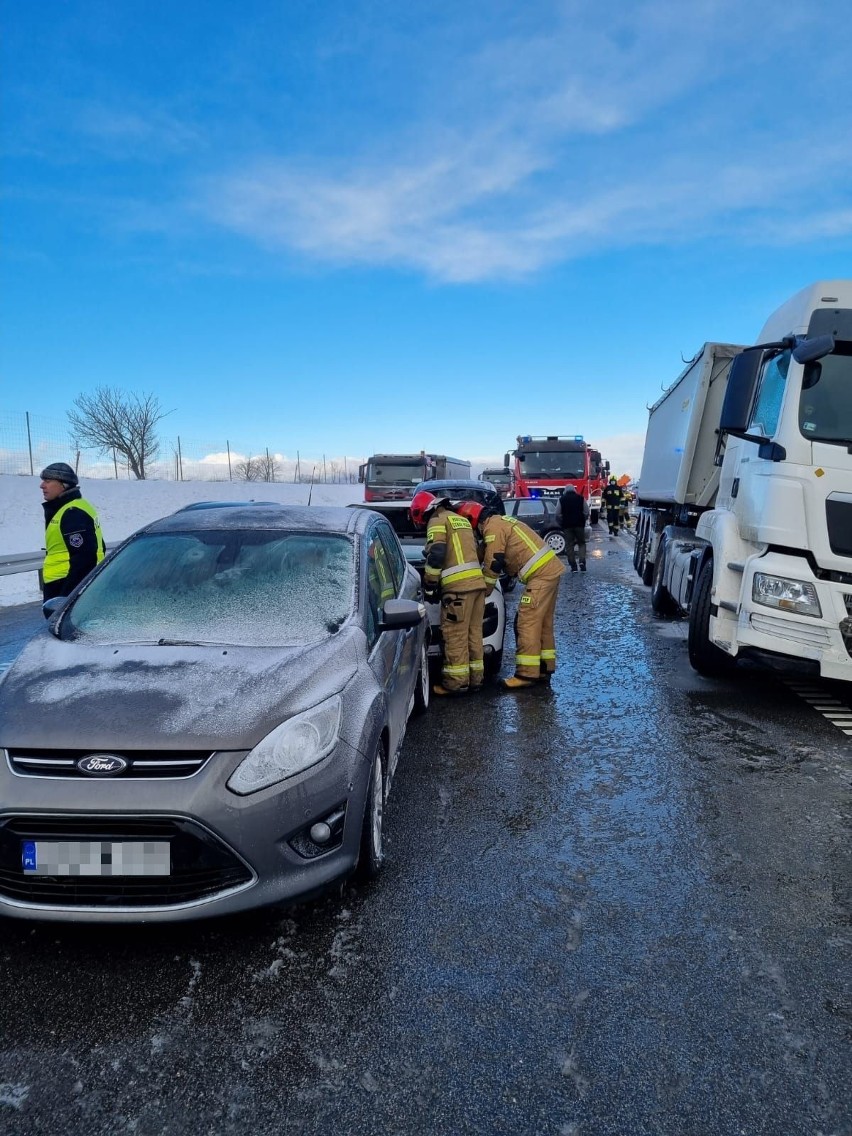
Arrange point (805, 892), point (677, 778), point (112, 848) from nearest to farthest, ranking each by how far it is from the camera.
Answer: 1. point (112, 848)
2. point (805, 892)
3. point (677, 778)

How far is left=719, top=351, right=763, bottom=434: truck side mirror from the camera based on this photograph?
221 inches

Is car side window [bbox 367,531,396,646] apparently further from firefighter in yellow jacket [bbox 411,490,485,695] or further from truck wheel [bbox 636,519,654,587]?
truck wheel [bbox 636,519,654,587]

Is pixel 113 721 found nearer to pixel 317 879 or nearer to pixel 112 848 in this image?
pixel 112 848

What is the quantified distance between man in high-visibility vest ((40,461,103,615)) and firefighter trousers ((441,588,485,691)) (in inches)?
108

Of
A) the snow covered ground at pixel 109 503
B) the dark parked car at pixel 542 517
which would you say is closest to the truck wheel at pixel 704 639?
the snow covered ground at pixel 109 503

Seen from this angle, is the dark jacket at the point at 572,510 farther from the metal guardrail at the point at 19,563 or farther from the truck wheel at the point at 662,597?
the metal guardrail at the point at 19,563

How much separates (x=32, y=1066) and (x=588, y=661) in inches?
232

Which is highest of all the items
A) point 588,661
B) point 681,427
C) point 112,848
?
point 681,427

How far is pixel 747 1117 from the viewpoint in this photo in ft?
6.56

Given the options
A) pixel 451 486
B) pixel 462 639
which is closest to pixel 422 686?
pixel 462 639

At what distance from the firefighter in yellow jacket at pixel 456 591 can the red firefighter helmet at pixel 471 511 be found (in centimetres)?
17

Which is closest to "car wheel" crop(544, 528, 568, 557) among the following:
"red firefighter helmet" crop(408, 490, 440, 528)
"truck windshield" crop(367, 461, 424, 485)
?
"truck windshield" crop(367, 461, 424, 485)

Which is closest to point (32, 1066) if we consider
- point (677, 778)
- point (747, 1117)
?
point (747, 1117)

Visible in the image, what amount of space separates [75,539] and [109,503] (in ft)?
58.7
